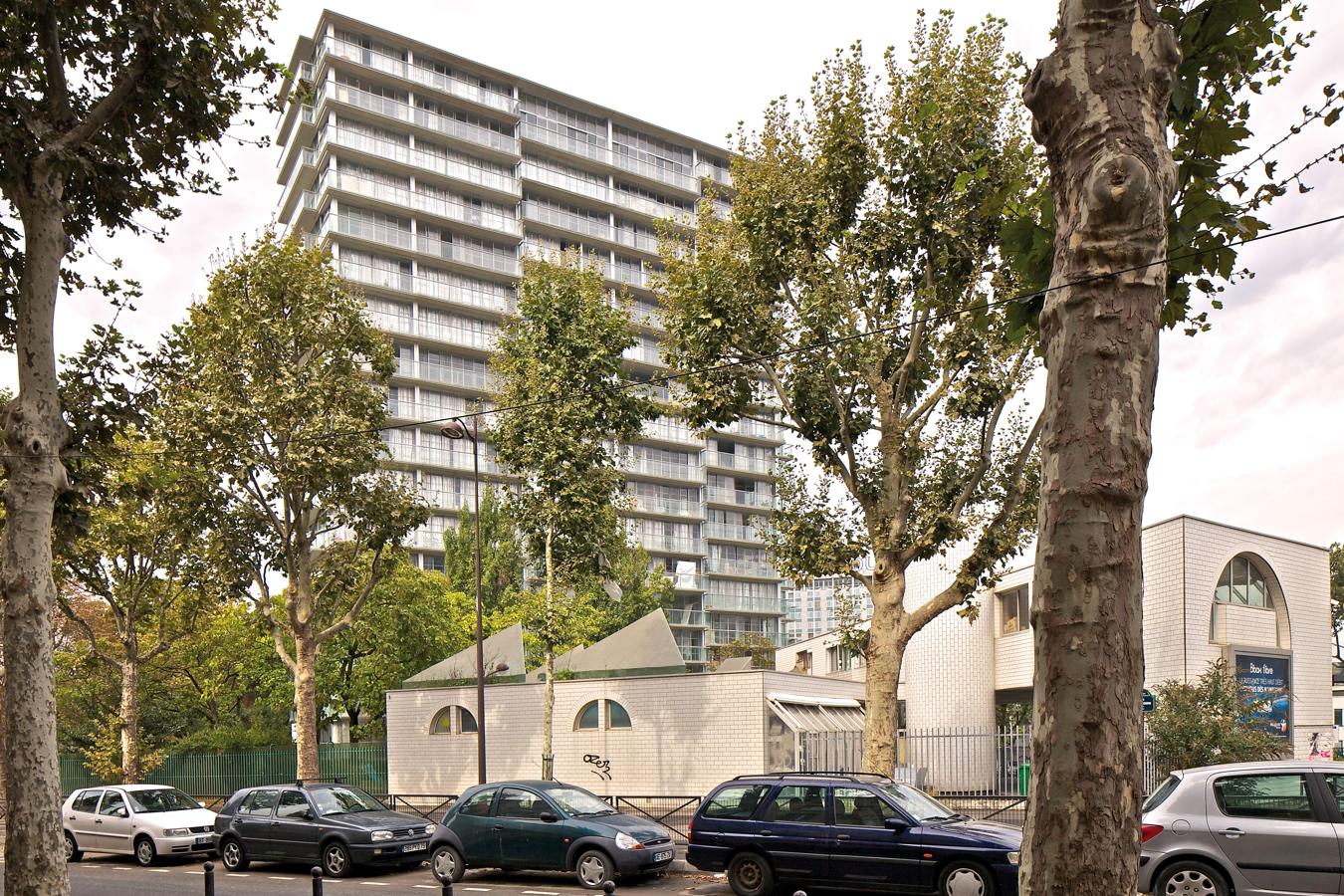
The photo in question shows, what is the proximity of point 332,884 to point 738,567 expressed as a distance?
61484 mm

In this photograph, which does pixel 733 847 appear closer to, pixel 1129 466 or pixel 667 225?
pixel 1129 466

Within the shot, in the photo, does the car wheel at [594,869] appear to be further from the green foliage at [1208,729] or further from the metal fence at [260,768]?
the metal fence at [260,768]

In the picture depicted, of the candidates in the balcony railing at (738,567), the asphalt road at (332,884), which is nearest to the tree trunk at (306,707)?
the asphalt road at (332,884)

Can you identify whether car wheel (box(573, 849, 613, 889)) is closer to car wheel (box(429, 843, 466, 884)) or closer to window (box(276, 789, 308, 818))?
car wheel (box(429, 843, 466, 884))

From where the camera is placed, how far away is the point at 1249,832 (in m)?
10.7

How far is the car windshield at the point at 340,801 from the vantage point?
59.7 ft

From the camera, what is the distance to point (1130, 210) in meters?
4.75

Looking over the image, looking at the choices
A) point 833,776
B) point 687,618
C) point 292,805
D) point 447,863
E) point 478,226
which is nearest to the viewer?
point 833,776

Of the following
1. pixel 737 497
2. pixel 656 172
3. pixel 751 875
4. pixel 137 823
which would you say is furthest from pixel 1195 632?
pixel 656 172

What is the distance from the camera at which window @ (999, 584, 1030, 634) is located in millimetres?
30797

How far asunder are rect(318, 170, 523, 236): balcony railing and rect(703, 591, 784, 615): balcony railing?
93.6 ft

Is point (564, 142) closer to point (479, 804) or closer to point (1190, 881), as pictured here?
point (479, 804)

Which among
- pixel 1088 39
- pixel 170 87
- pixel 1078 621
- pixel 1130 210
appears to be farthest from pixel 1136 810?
pixel 170 87

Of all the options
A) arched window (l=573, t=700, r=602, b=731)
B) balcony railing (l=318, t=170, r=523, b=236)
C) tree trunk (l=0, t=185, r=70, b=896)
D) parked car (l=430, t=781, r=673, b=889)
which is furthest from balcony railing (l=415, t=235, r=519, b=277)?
tree trunk (l=0, t=185, r=70, b=896)
